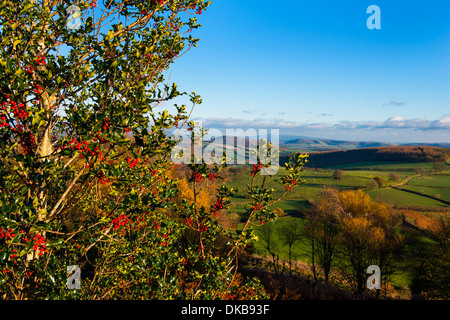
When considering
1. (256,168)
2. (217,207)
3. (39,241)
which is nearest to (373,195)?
(256,168)

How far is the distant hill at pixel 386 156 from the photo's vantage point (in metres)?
111

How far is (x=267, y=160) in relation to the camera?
4.60m

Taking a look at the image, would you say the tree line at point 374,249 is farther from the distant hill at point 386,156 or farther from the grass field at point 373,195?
the distant hill at point 386,156

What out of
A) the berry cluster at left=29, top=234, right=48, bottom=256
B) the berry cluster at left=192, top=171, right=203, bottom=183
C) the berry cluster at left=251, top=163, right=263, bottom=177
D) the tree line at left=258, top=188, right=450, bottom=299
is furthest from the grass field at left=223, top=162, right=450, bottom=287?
the berry cluster at left=29, top=234, right=48, bottom=256

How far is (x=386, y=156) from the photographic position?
12488cm

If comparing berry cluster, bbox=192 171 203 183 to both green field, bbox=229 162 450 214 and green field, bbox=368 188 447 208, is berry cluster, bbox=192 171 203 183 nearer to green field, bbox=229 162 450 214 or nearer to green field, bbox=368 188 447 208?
green field, bbox=229 162 450 214

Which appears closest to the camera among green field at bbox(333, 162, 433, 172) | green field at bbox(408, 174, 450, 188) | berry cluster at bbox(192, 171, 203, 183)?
berry cluster at bbox(192, 171, 203, 183)

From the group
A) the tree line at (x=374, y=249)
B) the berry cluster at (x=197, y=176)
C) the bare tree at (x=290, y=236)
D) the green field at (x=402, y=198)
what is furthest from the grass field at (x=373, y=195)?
the berry cluster at (x=197, y=176)

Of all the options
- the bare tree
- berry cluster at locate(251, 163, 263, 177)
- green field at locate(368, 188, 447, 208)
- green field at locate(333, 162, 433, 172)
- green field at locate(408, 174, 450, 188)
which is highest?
berry cluster at locate(251, 163, 263, 177)

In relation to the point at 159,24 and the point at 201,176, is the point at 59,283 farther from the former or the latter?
the point at 159,24

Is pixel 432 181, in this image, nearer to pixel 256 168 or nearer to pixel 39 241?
pixel 256 168

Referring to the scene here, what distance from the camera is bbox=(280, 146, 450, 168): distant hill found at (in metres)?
111

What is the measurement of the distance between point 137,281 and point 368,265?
34.1 m
